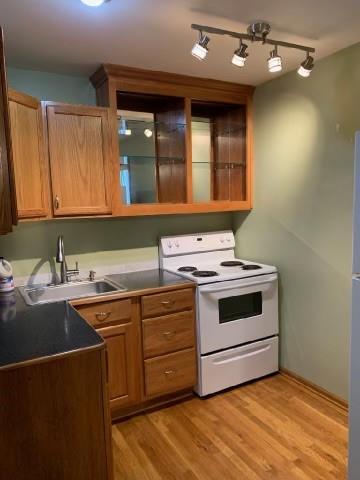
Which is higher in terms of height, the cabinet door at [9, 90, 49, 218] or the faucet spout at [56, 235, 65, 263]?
the cabinet door at [9, 90, 49, 218]

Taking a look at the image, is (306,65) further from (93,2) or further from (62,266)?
(62,266)

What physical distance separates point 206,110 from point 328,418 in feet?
8.12

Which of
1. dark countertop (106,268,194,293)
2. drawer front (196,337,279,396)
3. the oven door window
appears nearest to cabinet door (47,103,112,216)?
dark countertop (106,268,194,293)

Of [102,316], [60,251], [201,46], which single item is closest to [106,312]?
[102,316]

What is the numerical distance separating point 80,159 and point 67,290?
0.92 meters

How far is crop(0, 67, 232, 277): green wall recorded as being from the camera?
7.95 ft

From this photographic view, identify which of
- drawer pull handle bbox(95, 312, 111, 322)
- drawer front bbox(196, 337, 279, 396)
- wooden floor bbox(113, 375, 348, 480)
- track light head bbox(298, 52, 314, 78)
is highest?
track light head bbox(298, 52, 314, 78)

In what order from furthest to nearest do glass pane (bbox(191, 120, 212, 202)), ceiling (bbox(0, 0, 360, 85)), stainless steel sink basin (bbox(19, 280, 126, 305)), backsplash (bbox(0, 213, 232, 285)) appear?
1. glass pane (bbox(191, 120, 212, 202))
2. backsplash (bbox(0, 213, 232, 285))
3. stainless steel sink basin (bbox(19, 280, 126, 305))
4. ceiling (bbox(0, 0, 360, 85))

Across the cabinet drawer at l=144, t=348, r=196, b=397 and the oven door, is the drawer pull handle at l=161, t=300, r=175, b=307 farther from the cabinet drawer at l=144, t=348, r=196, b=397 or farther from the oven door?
the cabinet drawer at l=144, t=348, r=196, b=397

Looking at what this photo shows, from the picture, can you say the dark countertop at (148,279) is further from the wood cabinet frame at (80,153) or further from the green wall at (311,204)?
the green wall at (311,204)

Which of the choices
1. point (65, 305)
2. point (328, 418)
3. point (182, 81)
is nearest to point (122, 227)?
point (65, 305)

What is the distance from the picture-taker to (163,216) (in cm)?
301

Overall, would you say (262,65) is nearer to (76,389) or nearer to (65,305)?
(65,305)

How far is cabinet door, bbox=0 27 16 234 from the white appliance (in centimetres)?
142
